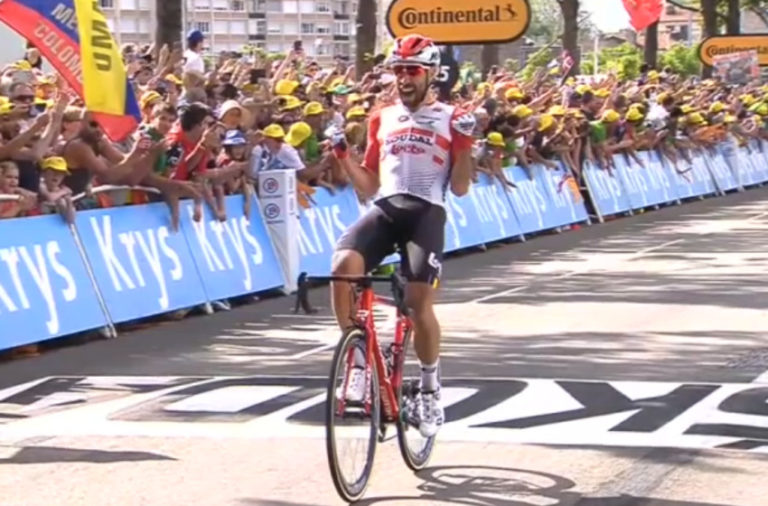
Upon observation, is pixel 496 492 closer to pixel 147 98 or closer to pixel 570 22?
pixel 147 98

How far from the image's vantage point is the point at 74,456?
8594 millimetres

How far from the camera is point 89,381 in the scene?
11320 millimetres

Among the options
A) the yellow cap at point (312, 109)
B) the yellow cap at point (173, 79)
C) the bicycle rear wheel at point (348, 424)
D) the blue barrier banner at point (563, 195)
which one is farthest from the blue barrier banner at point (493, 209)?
the bicycle rear wheel at point (348, 424)

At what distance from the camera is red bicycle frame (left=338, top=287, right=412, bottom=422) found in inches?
295

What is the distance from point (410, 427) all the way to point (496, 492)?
28.4 inches

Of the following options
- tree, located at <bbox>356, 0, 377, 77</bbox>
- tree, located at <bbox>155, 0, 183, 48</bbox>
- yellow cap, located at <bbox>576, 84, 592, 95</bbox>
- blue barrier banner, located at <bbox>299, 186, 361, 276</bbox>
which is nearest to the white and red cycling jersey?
blue barrier banner, located at <bbox>299, 186, 361, 276</bbox>

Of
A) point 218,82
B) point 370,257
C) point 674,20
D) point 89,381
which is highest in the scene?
point 674,20

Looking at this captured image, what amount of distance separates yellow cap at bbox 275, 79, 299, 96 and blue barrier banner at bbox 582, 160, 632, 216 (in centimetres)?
891

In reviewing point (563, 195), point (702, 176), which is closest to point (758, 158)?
point (702, 176)

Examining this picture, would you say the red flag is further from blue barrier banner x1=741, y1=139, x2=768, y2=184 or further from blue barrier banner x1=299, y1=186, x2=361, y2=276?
blue barrier banner x1=299, y1=186, x2=361, y2=276

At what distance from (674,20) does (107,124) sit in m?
179

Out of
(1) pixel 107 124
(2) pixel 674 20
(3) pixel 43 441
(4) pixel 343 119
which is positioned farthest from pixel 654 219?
(2) pixel 674 20

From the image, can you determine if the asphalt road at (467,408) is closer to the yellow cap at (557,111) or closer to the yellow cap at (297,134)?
the yellow cap at (297,134)

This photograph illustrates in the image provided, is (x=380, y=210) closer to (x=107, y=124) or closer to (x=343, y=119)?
(x=107, y=124)
